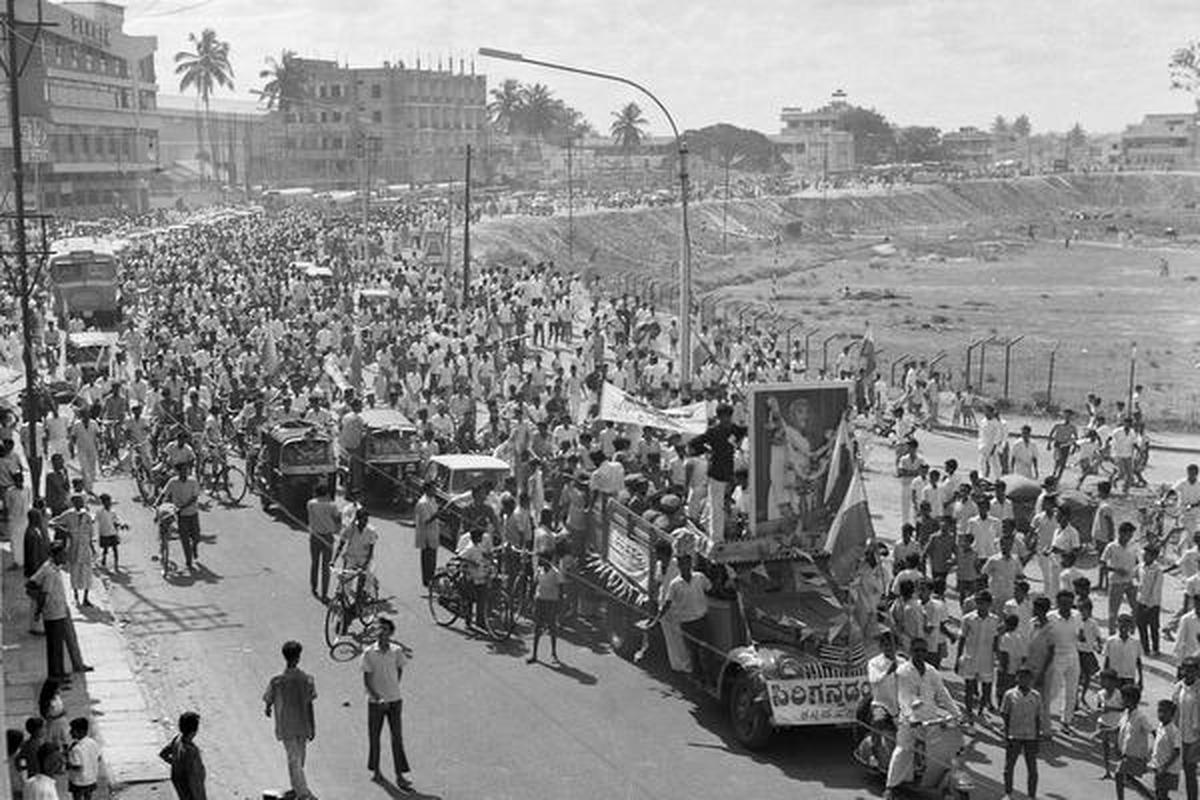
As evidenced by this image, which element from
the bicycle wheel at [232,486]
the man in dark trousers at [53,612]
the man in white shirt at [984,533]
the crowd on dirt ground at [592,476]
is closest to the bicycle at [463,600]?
the crowd on dirt ground at [592,476]

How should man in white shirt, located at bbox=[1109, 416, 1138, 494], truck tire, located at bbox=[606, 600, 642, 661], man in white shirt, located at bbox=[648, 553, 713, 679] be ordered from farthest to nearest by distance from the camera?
man in white shirt, located at bbox=[1109, 416, 1138, 494] < truck tire, located at bbox=[606, 600, 642, 661] < man in white shirt, located at bbox=[648, 553, 713, 679]

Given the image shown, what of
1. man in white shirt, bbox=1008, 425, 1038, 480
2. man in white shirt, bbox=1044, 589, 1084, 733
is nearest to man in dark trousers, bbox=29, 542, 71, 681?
man in white shirt, bbox=1044, 589, 1084, 733

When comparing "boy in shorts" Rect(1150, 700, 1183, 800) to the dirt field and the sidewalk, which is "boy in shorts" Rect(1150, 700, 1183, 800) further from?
the dirt field

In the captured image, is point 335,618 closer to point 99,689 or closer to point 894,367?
point 99,689

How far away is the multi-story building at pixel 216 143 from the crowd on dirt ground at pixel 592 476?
332 feet

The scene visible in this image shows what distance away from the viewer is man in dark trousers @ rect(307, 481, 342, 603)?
727 inches

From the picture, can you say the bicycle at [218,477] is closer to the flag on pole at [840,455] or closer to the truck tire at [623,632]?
the truck tire at [623,632]

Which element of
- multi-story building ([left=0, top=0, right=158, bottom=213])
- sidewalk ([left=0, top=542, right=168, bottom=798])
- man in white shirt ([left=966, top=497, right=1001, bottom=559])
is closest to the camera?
sidewalk ([left=0, top=542, right=168, bottom=798])

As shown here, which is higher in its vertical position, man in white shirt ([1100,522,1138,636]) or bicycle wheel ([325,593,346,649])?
man in white shirt ([1100,522,1138,636])

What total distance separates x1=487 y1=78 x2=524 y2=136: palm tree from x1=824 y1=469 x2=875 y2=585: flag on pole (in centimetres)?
17323

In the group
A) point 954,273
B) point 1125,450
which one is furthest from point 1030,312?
point 1125,450

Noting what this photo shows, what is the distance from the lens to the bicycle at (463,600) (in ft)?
57.5

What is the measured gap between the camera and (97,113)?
100 m

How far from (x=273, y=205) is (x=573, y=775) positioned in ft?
335
